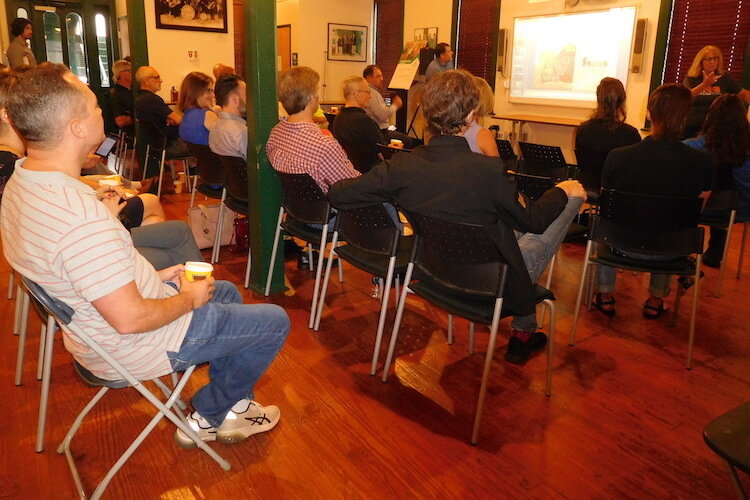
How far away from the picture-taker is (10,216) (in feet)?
Answer: 5.28

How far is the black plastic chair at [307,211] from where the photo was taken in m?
3.10

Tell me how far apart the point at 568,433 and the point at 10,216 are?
2.06 metres

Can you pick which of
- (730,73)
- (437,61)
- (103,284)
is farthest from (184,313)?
(437,61)

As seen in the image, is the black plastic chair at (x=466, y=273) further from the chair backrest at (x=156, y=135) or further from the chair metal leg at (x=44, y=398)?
the chair backrest at (x=156, y=135)

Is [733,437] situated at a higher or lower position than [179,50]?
lower

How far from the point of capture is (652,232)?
281 cm

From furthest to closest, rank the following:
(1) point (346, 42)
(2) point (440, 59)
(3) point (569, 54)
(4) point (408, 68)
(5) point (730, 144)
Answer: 1. (1) point (346, 42)
2. (4) point (408, 68)
3. (2) point (440, 59)
4. (3) point (569, 54)
5. (5) point (730, 144)

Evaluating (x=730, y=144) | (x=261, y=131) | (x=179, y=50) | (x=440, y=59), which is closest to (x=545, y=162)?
(x=730, y=144)

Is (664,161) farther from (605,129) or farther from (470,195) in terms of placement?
(470,195)

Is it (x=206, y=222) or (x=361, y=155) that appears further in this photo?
(x=361, y=155)

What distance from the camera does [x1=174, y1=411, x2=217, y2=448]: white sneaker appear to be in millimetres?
2195

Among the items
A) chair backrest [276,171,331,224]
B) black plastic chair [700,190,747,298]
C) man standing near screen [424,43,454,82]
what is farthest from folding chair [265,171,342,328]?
man standing near screen [424,43,454,82]

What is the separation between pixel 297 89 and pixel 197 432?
188cm

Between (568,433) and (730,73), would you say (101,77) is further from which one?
(568,433)
